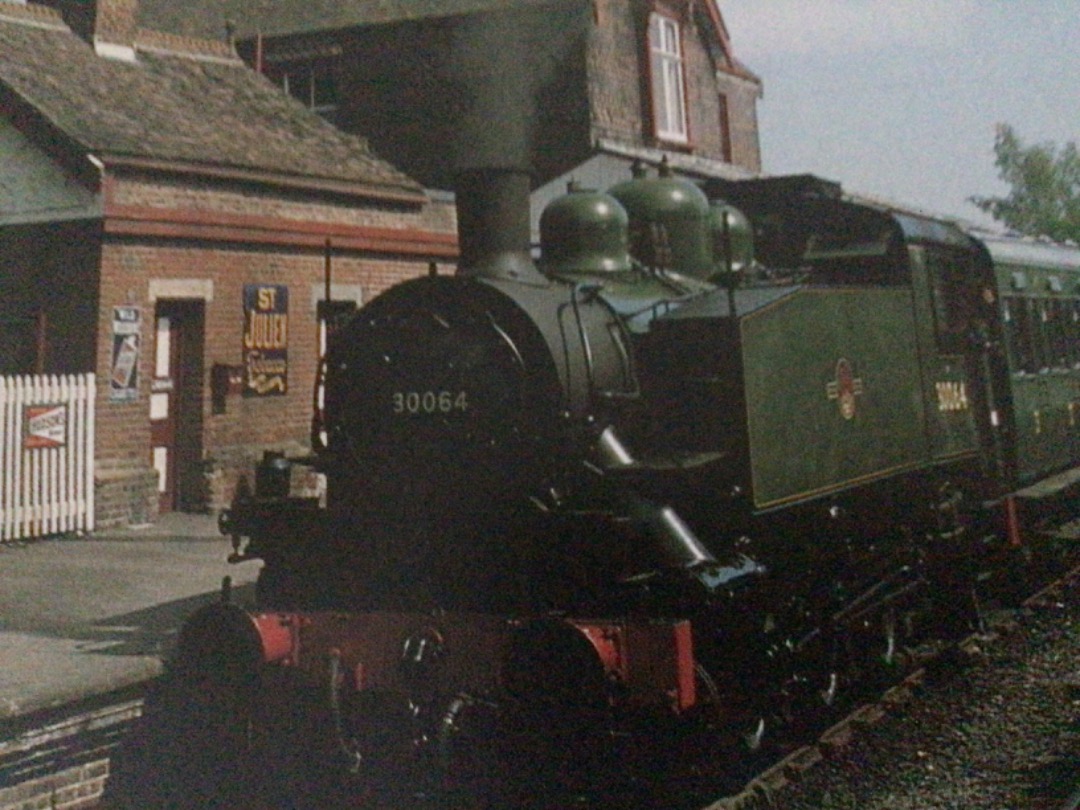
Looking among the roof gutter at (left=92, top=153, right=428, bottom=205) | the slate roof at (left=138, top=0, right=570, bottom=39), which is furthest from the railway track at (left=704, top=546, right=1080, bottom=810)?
the slate roof at (left=138, top=0, right=570, bottom=39)

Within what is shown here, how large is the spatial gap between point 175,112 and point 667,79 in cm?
938

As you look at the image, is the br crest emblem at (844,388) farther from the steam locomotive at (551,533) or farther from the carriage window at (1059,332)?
the carriage window at (1059,332)

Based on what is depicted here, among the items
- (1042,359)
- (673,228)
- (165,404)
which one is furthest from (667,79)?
(673,228)

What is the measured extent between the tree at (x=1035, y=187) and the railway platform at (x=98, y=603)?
44978mm

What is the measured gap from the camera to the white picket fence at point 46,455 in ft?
35.8

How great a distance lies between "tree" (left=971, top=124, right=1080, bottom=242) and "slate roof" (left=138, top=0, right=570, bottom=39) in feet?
122

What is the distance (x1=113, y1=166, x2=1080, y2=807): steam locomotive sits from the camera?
5.04 m

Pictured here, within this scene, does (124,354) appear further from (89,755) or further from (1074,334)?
(1074,334)

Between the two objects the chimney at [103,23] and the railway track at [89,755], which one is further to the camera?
the chimney at [103,23]

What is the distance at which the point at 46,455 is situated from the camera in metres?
11.2

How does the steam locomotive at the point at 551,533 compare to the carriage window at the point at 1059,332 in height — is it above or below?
below

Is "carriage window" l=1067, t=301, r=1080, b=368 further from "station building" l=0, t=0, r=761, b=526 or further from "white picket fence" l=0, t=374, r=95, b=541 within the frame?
"white picket fence" l=0, t=374, r=95, b=541

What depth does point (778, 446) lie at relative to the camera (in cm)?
552

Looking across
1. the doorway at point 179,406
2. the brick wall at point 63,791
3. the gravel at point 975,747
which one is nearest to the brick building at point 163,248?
the doorway at point 179,406
